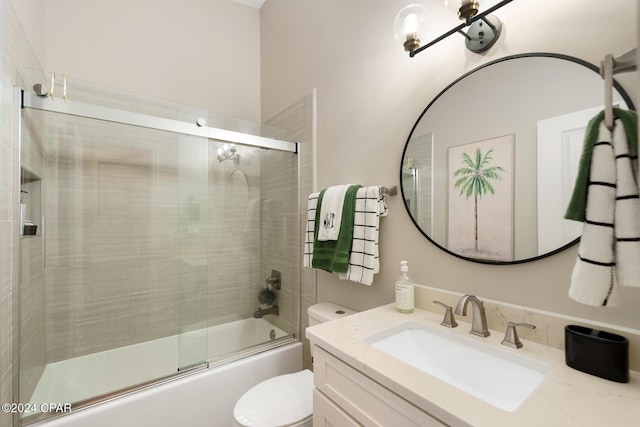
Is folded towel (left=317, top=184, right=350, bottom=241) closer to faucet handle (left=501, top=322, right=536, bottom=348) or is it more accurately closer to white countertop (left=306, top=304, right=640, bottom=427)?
white countertop (left=306, top=304, right=640, bottom=427)

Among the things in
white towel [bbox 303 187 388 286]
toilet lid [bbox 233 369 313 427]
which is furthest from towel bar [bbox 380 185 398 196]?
toilet lid [bbox 233 369 313 427]

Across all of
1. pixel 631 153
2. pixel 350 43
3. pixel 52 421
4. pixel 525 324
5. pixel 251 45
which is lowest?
pixel 52 421

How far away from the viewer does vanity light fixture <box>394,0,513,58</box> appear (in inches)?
34.9

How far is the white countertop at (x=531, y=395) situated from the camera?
53 cm

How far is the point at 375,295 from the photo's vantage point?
1.41 m

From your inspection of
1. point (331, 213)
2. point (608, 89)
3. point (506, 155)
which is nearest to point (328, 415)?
point (331, 213)

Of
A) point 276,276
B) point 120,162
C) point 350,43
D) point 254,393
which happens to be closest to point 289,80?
point 350,43

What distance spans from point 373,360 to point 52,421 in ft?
4.65

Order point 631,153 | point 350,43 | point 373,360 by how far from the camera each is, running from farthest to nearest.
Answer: point 350,43
point 373,360
point 631,153

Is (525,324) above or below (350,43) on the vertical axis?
below

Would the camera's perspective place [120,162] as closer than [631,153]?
No

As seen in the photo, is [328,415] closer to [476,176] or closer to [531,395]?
[531,395]

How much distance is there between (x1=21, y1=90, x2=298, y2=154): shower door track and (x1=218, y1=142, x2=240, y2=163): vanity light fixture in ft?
0.29

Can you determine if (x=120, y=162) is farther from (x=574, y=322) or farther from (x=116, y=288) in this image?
(x=574, y=322)
